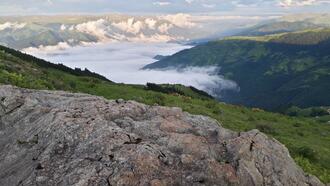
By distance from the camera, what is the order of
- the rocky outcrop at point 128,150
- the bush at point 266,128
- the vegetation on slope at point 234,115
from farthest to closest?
the bush at point 266,128
the vegetation on slope at point 234,115
the rocky outcrop at point 128,150

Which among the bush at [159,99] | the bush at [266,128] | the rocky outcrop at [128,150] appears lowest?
the bush at [266,128]

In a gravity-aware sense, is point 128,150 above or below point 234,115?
above

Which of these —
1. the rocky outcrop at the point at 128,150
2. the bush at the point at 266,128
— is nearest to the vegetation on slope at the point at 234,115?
the bush at the point at 266,128

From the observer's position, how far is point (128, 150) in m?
15.5

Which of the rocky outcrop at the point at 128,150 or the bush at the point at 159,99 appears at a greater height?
the rocky outcrop at the point at 128,150

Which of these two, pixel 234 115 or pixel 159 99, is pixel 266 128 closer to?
pixel 234 115

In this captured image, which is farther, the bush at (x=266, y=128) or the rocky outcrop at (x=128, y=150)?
the bush at (x=266, y=128)

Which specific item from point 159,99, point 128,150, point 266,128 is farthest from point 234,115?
point 128,150

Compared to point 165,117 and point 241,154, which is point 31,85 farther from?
point 241,154

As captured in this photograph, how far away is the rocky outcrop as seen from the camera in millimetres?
14953

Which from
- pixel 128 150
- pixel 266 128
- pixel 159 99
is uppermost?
pixel 128 150

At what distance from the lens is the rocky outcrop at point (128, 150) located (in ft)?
49.1

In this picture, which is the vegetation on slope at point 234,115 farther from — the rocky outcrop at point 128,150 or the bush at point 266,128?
the rocky outcrop at point 128,150

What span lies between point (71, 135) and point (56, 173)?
6.36 feet
